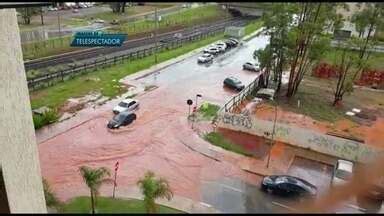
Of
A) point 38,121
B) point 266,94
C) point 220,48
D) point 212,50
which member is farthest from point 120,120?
point 220,48

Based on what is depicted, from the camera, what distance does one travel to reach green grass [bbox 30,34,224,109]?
20641 mm

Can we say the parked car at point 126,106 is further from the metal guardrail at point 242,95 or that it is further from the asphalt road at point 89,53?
the asphalt road at point 89,53

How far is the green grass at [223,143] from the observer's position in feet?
52.1

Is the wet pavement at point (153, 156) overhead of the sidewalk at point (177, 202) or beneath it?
beneath

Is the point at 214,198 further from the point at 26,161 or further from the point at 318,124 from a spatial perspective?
the point at 318,124

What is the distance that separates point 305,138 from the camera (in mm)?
16188

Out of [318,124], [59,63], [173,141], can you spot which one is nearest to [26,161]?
[173,141]

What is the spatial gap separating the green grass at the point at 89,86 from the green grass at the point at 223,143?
7343 mm

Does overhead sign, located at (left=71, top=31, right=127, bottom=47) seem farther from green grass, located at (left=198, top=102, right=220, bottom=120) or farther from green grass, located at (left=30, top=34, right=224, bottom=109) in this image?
green grass, located at (left=198, top=102, right=220, bottom=120)

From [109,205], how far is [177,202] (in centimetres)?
206

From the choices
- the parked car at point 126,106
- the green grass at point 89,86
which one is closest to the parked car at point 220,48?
the green grass at point 89,86

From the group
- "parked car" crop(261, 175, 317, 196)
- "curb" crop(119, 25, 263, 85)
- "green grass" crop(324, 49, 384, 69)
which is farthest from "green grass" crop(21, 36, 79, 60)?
"parked car" crop(261, 175, 317, 196)

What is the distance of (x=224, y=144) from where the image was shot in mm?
16312

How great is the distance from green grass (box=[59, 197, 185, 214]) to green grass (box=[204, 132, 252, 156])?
4979mm
